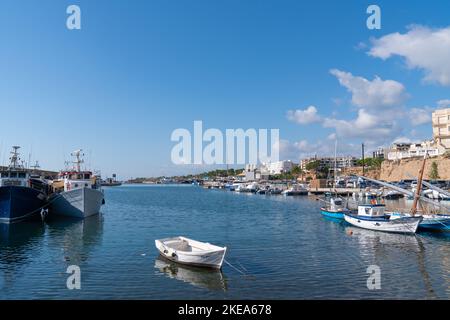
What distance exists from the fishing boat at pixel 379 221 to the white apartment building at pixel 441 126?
14053 centimetres

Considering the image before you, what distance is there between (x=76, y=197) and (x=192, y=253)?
34403 millimetres

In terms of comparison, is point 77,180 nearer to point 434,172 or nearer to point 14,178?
point 14,178

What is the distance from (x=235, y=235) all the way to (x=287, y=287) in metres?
20.9

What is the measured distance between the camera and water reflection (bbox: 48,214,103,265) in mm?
33125

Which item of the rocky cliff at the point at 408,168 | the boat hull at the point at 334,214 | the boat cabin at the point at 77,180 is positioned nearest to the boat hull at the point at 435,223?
the boat hull at the point at 334,214

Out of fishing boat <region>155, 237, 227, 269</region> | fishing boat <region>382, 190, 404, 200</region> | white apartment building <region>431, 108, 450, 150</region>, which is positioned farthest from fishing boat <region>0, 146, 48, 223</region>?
white apartment building <region>431, 108, 450, 150</region>

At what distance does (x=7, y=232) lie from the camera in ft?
142

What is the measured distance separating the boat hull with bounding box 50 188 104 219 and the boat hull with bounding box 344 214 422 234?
38002mm

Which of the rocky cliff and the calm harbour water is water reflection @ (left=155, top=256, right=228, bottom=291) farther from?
the rocky cliff

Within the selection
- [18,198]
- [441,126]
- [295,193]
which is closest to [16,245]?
[18,198]

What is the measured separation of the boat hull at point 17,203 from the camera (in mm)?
48000

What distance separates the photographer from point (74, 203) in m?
55.9
